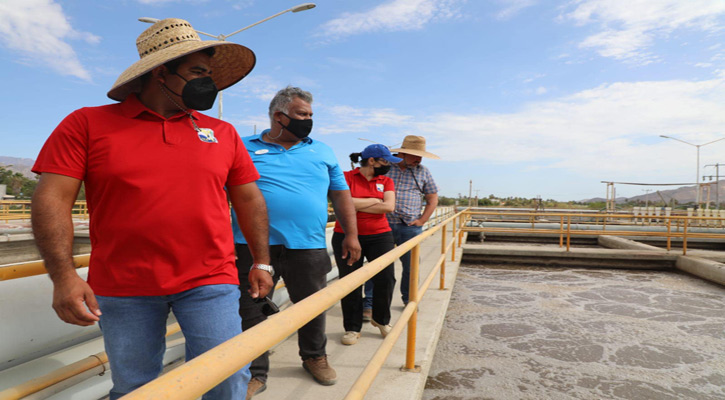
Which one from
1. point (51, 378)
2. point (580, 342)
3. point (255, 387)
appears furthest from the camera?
point (580, 342)

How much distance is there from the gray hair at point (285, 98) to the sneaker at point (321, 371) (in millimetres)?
1387

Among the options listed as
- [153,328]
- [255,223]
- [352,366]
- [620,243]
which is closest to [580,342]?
[352,366]

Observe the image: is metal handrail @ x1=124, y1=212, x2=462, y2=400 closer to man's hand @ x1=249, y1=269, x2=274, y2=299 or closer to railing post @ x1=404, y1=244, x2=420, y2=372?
man's hand @ x1=249, y1=269, x2=274, y2=299

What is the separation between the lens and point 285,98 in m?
2.50

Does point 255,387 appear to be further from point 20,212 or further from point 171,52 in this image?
point 20,212

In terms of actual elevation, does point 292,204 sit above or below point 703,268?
above

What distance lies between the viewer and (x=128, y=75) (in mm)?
1476

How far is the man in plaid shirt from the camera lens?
A: 13.7 feet

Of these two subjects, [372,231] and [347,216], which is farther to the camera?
[372,231]

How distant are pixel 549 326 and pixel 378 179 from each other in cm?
289

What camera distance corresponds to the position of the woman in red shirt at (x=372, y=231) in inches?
134

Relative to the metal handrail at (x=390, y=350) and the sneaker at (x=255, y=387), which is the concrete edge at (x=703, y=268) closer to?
the metal handrail at (x=390, y=350)

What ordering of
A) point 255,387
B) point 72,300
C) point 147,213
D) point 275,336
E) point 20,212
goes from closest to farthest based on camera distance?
point 275,336
point 72,300
point 147,213
point 255,387
point 20,212

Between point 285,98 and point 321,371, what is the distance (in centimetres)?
156
